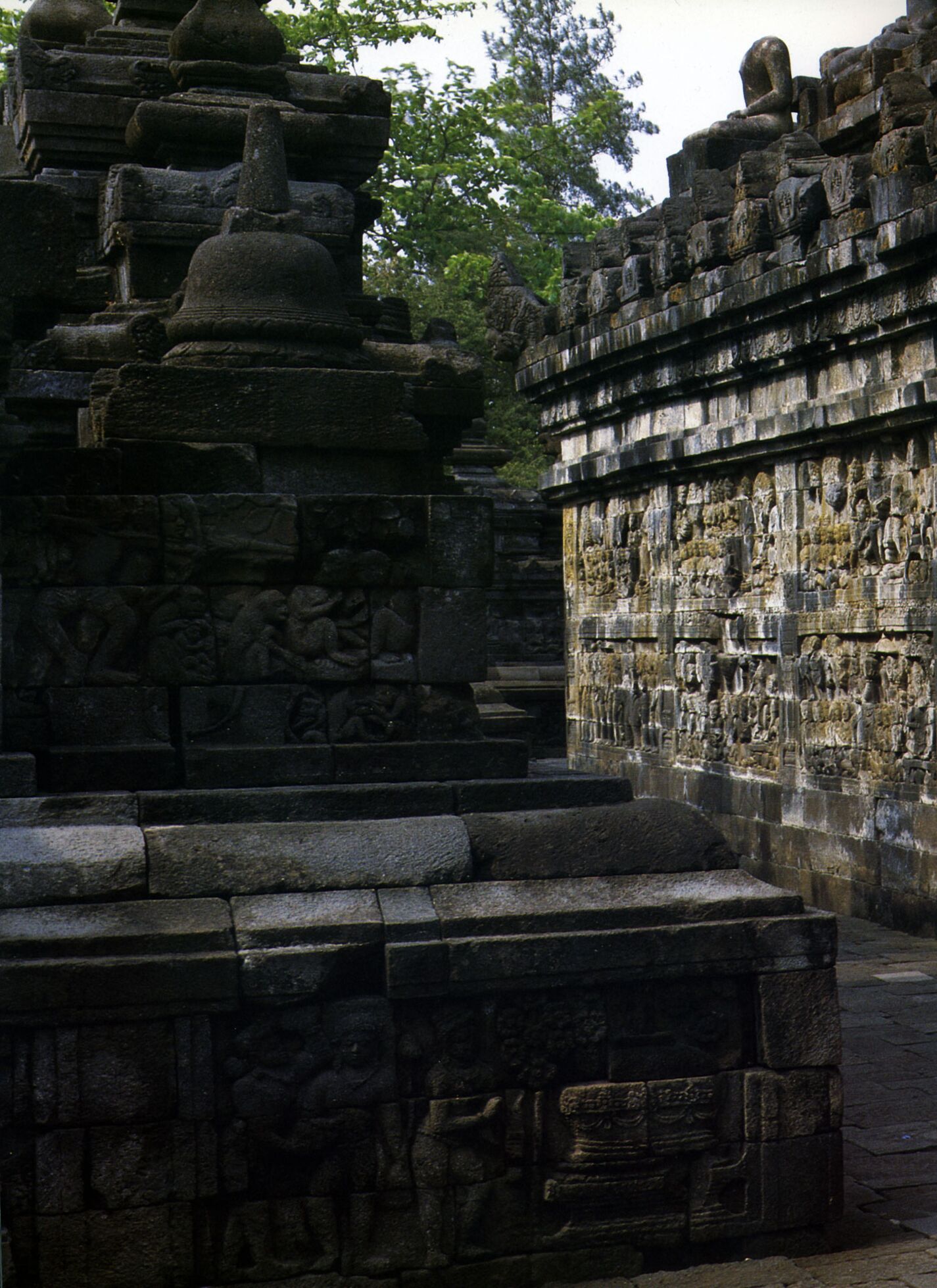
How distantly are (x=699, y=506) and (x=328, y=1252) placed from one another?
24.9ft

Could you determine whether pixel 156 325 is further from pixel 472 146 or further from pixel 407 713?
pixel 472 146

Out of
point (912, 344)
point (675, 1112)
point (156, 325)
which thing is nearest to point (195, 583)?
point (156, 325)

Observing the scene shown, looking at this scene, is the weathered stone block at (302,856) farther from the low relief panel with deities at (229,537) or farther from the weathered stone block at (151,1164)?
the low relief panel with deities at (229,537)

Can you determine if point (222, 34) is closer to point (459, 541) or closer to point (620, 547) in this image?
point (459, 541)

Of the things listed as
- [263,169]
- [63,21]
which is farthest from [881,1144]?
[63,21]

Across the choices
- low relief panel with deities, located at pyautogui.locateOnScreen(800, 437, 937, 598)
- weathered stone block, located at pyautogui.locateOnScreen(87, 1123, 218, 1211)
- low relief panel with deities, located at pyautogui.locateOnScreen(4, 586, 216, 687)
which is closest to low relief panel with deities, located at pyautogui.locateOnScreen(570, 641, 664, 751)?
low relief panel with deities, located at pyautogui.locateOnScreen(800, 437, 937, 598)

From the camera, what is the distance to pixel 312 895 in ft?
14.2

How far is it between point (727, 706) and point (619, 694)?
5.66ft

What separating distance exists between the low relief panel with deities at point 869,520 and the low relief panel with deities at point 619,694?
2.18 metres

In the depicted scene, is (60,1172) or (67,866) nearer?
(60,1172)

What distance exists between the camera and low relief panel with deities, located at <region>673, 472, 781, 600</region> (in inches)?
404

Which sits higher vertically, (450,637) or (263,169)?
(263,169)

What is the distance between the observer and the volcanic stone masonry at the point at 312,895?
4047 mm

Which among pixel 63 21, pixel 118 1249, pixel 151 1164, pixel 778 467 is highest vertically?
pixel 63 21
